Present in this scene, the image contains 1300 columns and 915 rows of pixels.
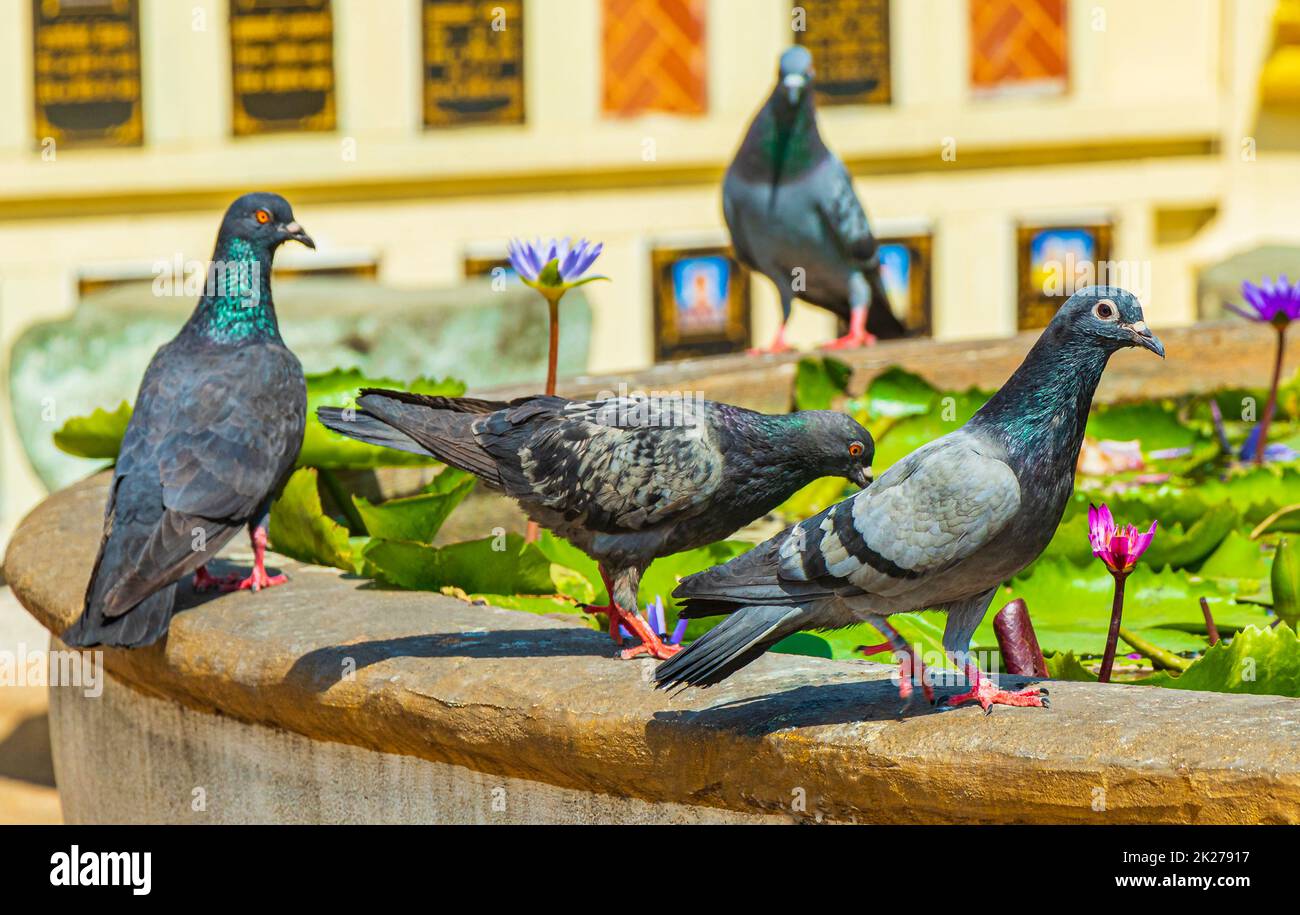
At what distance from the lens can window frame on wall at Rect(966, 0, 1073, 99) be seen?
12820 mm

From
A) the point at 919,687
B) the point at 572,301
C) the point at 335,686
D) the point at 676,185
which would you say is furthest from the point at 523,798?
the point at 676,185

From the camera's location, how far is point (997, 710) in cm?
288

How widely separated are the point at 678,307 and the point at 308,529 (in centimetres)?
884

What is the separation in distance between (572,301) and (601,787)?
5152 millimetres

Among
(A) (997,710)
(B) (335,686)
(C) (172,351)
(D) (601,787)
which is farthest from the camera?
(C) (172,351)

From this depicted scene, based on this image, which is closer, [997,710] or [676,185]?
[997,710]

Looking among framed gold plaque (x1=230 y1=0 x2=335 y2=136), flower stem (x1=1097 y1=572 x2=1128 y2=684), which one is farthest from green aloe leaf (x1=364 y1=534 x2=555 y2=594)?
framed gold plaque (x1=230 y1=0 x2=335 y2=136)

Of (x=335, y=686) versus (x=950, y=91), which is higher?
(x=950, y=91)

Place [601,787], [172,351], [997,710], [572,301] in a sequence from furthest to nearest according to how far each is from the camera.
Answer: [572,301] < [172,351] < [601,787] < [997,710]

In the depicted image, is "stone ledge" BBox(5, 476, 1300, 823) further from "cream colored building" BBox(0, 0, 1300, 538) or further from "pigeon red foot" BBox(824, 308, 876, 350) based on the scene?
"cream colored building" BBox(0, 0, 1300, 538)

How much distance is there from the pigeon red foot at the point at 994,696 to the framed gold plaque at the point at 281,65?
1053cm

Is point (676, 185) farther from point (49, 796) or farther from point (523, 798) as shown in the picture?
point (523, 798)

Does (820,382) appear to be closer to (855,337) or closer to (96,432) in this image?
(855,337)

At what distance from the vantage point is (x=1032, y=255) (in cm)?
1301
